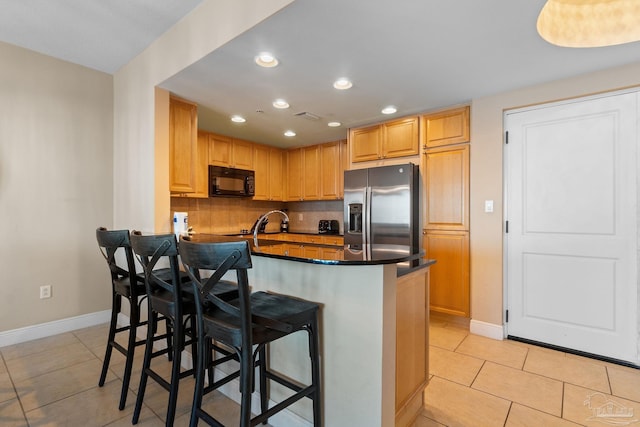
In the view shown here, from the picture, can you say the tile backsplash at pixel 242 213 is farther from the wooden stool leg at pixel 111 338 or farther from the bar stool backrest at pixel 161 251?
the bar stool backrest at pixel 161 251

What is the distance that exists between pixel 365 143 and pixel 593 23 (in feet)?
7.28

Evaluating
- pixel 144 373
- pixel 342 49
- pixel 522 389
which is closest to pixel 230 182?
pixel 342 49

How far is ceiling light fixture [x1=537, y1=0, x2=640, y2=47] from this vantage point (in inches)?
81.8

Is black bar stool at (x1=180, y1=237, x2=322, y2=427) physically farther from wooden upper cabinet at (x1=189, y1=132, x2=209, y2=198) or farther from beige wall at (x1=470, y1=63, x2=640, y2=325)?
wooden upper cabinet at (x1=189, y1=132, x2=209, y2=198)

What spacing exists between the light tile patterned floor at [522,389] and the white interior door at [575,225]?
10.0 inches

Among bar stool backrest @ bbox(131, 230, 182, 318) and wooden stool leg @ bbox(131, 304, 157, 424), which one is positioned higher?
bar stool backrest @ bbox(131, 230, 182, 318)

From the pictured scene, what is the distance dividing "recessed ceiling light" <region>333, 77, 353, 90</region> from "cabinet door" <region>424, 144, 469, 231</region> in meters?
1.25

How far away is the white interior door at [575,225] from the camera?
7.77 ft

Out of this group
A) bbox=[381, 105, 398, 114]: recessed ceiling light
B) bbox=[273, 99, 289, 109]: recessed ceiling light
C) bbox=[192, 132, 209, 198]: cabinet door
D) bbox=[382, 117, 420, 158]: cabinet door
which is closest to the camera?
bbox=[273, 99, 289, 109]: recessed ceiling light

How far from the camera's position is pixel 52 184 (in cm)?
291

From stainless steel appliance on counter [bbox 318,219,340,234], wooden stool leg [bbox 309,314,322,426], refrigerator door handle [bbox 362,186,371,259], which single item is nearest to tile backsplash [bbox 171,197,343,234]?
stainless steel appliance on counter [bbox 318,219,340,234]

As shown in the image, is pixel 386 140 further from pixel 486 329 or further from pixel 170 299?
pixel 170 299

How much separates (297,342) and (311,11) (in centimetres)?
181

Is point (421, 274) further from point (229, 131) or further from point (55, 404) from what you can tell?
point (229, 131)
